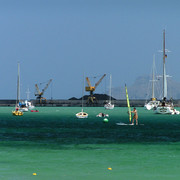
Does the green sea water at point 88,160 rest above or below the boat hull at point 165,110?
below

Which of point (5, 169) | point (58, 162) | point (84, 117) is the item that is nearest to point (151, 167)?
point (58, 162)

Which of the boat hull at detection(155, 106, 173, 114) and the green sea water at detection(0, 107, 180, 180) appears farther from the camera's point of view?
the boat hull at detection(155, 106, 173, 114)

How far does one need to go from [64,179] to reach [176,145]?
26.9 meters

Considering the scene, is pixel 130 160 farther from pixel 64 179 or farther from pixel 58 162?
pixel 64 179

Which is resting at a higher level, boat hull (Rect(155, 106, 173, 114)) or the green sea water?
boat hull (Rect(155, 106, 173, 114))

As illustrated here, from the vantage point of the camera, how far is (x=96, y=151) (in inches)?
2053

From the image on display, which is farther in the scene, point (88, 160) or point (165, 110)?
point (165, 110)

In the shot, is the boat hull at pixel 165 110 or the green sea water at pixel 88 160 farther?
the boat hull at pixel 165 110

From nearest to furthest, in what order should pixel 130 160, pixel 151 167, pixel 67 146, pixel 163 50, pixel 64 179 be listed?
pixel 64 179
pixel 151 167
pixel 130 160
pixel 67 146
pixel 163 50

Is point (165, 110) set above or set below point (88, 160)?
above

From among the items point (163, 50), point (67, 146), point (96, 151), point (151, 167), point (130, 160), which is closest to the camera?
point (151, 167)

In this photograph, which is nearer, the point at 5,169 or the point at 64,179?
the point at 64,179

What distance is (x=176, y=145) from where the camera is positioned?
60062 mm

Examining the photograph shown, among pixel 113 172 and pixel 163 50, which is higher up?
pixel 163 50
